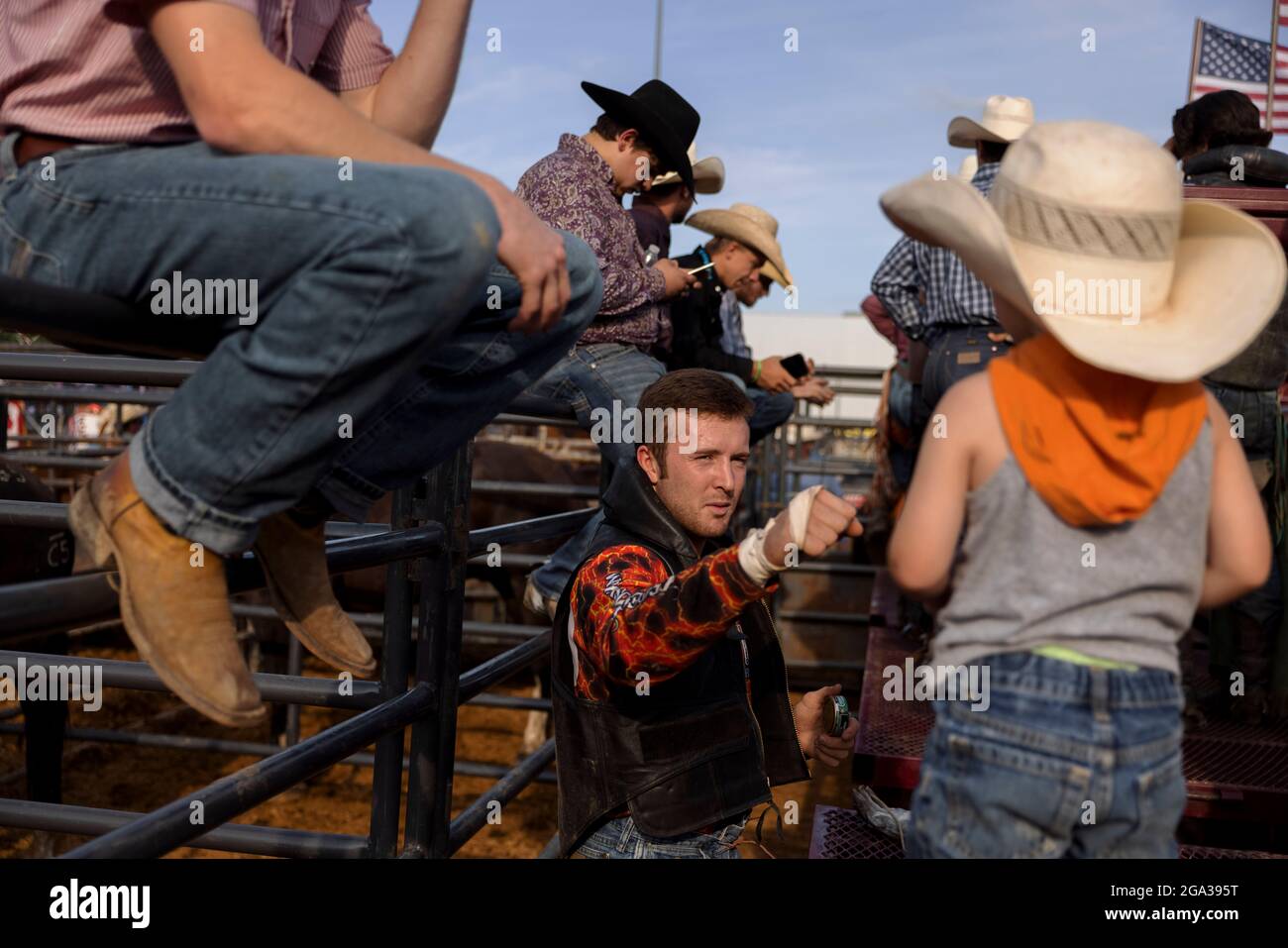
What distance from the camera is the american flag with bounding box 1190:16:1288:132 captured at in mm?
10664

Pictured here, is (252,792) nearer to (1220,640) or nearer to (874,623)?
(1220,640)

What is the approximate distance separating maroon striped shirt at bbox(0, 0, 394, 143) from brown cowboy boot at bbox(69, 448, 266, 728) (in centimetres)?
44

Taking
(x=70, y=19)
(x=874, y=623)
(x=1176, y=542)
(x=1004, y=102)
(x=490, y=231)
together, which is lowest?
(x=874, y=623)

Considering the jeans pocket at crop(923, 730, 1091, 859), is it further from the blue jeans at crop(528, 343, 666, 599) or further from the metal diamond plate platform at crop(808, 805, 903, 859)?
the blue jeans at crop(528, 343, 666, 599)

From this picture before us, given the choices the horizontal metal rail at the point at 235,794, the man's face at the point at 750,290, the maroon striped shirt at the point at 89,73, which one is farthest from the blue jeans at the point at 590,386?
the maroon striped shirt at the point at 89,73

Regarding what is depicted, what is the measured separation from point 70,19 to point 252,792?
1.11 m

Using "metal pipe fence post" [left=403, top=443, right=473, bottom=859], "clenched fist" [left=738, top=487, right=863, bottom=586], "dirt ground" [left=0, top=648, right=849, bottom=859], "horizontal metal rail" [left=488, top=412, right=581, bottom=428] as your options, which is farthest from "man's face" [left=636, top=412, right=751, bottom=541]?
"dirt ground" [left=0, top=648, right=849, bottom=859]

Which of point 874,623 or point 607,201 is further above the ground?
point 607,201

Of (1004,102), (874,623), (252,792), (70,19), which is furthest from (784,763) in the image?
(874,623)

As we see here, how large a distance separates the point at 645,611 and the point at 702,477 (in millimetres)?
605

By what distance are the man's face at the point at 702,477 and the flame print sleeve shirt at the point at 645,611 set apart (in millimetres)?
202

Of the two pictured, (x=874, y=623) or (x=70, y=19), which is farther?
(x=874, y=623)

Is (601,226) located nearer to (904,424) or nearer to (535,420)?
(535,420)
